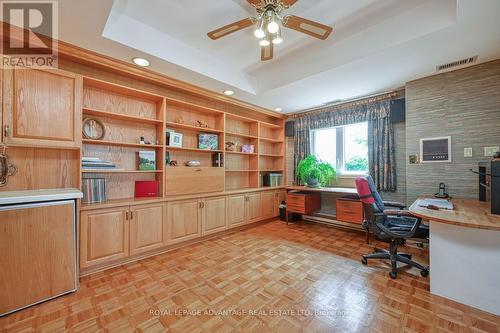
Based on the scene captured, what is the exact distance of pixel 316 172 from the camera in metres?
4.00

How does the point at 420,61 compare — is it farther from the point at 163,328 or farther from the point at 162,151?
the point at 163,328

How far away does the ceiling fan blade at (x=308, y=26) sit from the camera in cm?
162

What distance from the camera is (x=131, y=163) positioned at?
2875 millimetres

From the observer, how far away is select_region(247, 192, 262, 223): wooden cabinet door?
3.97 metres

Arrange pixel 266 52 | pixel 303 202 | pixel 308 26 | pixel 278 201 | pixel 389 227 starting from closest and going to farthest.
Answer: pixel 308 26 < pixel 266 52 < pixel 389 227 < pixel 303 202 < pixel 278 201

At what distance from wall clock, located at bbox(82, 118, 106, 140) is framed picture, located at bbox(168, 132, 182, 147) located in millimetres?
818

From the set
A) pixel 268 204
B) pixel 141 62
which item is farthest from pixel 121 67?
pixel 268 204

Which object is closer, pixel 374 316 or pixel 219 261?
pixel 374 316

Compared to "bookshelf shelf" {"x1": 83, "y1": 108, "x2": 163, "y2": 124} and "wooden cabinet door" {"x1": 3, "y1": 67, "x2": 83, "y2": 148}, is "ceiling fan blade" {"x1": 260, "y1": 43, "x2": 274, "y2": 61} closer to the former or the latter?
"bookshelf shelf" {"x1": 83, "y1": 108, "x2": 163, "y2": 124}

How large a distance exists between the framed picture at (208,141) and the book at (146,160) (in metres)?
0.81

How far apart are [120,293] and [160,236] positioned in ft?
2.84

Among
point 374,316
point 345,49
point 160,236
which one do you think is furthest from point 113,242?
point 345,49

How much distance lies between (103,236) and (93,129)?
1306mm

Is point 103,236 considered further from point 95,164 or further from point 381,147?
point 381,147
